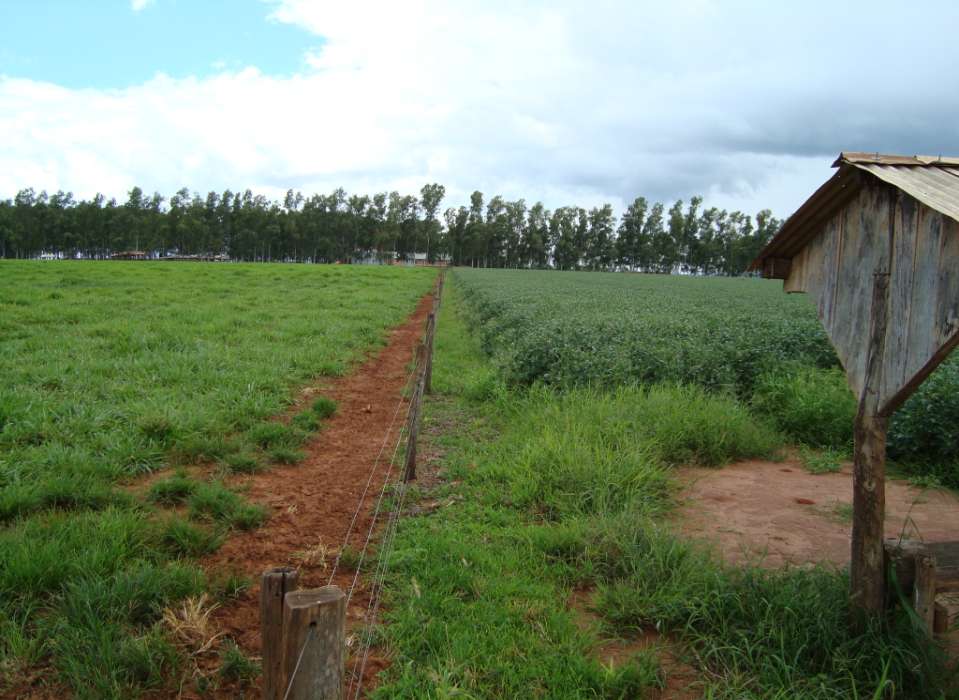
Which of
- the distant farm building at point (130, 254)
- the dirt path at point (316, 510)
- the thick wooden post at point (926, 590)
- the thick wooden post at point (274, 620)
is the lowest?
the dirt path at point (316, 510)

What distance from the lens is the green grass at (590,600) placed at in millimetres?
3338

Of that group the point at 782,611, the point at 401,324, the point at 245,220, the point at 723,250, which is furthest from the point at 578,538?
the point at 723,250

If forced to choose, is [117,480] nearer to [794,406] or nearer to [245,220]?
[794,406]

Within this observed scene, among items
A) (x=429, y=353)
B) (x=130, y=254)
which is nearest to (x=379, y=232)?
(x=130, y=254)

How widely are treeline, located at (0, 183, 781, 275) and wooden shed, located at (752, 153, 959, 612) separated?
4114 inches

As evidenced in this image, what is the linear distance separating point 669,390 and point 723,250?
385ft

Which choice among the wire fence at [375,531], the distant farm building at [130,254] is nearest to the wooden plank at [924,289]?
the wire fence at [375,531]

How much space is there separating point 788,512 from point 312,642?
5135mm

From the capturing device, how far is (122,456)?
599 cm

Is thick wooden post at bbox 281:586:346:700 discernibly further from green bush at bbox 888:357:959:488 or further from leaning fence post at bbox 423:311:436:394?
leaning fence post at bbox 423:311:436:394

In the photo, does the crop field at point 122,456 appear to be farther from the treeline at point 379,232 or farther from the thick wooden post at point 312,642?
the treeline at point 379,232

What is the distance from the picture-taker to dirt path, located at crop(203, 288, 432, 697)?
13.0ft

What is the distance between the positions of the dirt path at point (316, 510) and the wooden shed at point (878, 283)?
2828mm

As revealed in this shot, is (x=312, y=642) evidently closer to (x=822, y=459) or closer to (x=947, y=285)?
(x=947, y=285)
